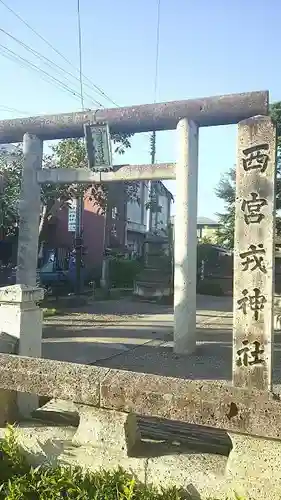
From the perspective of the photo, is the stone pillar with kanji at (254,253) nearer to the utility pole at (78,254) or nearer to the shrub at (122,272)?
the utility pole at (78,254)

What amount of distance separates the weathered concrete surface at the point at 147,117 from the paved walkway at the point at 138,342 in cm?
421

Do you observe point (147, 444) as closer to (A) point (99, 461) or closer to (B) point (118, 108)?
(A) point (99, 461)

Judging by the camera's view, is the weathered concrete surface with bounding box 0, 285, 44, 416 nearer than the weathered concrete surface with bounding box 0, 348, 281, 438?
No

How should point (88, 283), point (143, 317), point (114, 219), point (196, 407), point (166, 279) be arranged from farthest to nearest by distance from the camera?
point (114, 219), point (88, 283), point (166, 279), point (143, 317), point (196, 407)

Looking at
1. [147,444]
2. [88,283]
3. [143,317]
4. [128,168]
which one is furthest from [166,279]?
[147,444]

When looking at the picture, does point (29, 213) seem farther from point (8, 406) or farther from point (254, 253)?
point (254, 253)

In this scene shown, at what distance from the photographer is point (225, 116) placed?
26.0ft

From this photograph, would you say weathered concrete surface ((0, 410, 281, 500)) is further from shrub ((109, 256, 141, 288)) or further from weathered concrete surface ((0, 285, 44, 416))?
shrub ((109, 256, 141, 288))

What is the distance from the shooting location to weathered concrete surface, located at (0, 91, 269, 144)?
25.3 ft

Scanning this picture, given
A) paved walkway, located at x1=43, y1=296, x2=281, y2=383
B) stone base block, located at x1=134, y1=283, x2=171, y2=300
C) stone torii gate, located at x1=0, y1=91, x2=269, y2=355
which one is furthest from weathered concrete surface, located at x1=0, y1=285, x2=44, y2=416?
stone base block, located at x1=134, y1=283, x2=171, y2=300

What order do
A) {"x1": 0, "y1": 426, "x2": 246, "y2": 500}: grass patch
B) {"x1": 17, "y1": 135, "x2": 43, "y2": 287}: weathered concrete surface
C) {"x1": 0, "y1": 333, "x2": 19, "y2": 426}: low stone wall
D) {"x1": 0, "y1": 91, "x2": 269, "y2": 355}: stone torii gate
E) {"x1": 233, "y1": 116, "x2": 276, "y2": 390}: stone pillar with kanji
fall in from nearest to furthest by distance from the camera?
{"x1": 0, "y1": 426, "x2": 246, "y2": 500}: grass patch
{"x1": 233, "y1": 116, "x2": 276, "y2": 390}: stone pillar with kanji
{"x1": 0, "y1": 333, "x2": 19, "y2": 426}: low stone wall
{"x1": 0, "y1": 91, "x2": 269, "y2": 355}: stone torii gate
{"x1": 17, "y1": 135, "x2": 43, "y2": 287}: weathered concrete surface

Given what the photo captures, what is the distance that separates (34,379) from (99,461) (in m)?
0.64

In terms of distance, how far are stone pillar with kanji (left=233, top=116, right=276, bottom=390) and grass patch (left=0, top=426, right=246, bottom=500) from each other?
2.68ft

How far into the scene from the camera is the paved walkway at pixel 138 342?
754 cm
